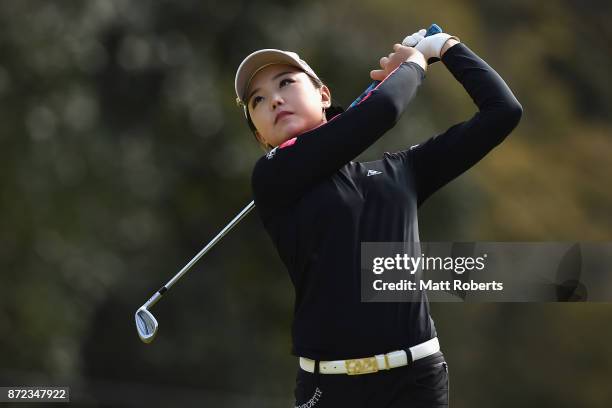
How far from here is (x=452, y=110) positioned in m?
13.3

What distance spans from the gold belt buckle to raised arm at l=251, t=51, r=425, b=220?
48cm

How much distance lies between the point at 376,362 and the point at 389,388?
0.08 metres

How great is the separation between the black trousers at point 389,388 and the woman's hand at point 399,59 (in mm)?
864

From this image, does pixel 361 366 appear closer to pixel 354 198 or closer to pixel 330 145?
pixel 354 198

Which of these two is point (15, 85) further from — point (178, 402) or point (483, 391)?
point (483, 391)

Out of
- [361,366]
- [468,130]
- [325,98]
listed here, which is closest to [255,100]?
[325,98]

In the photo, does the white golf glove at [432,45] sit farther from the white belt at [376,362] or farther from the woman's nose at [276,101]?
the white belt at [376,362]

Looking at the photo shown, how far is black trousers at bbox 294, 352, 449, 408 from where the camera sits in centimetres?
315

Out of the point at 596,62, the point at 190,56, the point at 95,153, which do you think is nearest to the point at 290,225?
the point at 95,153

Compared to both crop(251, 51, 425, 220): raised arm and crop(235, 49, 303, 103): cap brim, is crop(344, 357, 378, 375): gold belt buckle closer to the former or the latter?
crop(251, 51, 425, 220): raised arm

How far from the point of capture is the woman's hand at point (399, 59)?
11.3ft

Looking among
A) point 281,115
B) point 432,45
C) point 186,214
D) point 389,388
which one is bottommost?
point 389,388

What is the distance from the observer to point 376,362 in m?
3.14

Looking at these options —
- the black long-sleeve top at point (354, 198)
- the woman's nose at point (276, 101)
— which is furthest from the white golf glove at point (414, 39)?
the woman's nose at point (276, 101)
